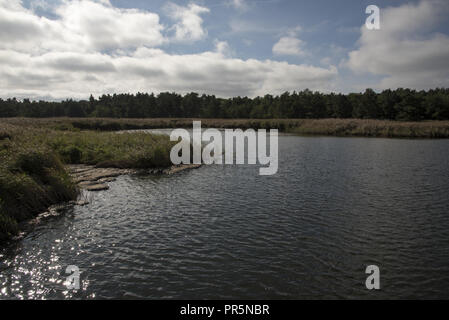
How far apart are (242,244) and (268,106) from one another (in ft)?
443

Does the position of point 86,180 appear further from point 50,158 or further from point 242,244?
point 242,244

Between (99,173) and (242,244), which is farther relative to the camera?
(99,173)

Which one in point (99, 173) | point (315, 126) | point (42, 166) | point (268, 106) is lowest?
point (99, 173)

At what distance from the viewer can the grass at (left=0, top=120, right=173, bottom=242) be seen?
14.8 metres

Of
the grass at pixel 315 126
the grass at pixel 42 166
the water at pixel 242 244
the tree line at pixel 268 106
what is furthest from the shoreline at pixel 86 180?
the tree line at pixel 268 106

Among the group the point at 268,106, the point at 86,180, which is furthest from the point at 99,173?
the point at 268,106

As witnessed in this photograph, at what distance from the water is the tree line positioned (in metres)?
95.0

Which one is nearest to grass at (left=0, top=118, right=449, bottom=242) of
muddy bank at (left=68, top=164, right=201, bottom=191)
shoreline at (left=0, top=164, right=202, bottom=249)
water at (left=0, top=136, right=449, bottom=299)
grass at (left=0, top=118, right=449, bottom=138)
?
shoreline at (left=0, top=164, right=202, bottom=249)

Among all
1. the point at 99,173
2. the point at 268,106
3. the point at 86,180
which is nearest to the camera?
the point at 86,180

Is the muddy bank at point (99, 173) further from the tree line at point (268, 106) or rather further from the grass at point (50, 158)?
the tree line at point (268, 106)

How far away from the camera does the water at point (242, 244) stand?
973cm

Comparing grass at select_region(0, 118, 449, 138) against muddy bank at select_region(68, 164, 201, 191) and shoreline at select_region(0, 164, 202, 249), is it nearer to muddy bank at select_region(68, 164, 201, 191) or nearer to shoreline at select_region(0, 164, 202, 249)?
muddy bank at select_region(68, 164, 201, 191)

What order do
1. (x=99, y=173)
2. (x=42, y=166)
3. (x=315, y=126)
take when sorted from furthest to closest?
(x=315, y=126) → (x=99, y=173) → (x=42, y=166)

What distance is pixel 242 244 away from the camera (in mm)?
12859
